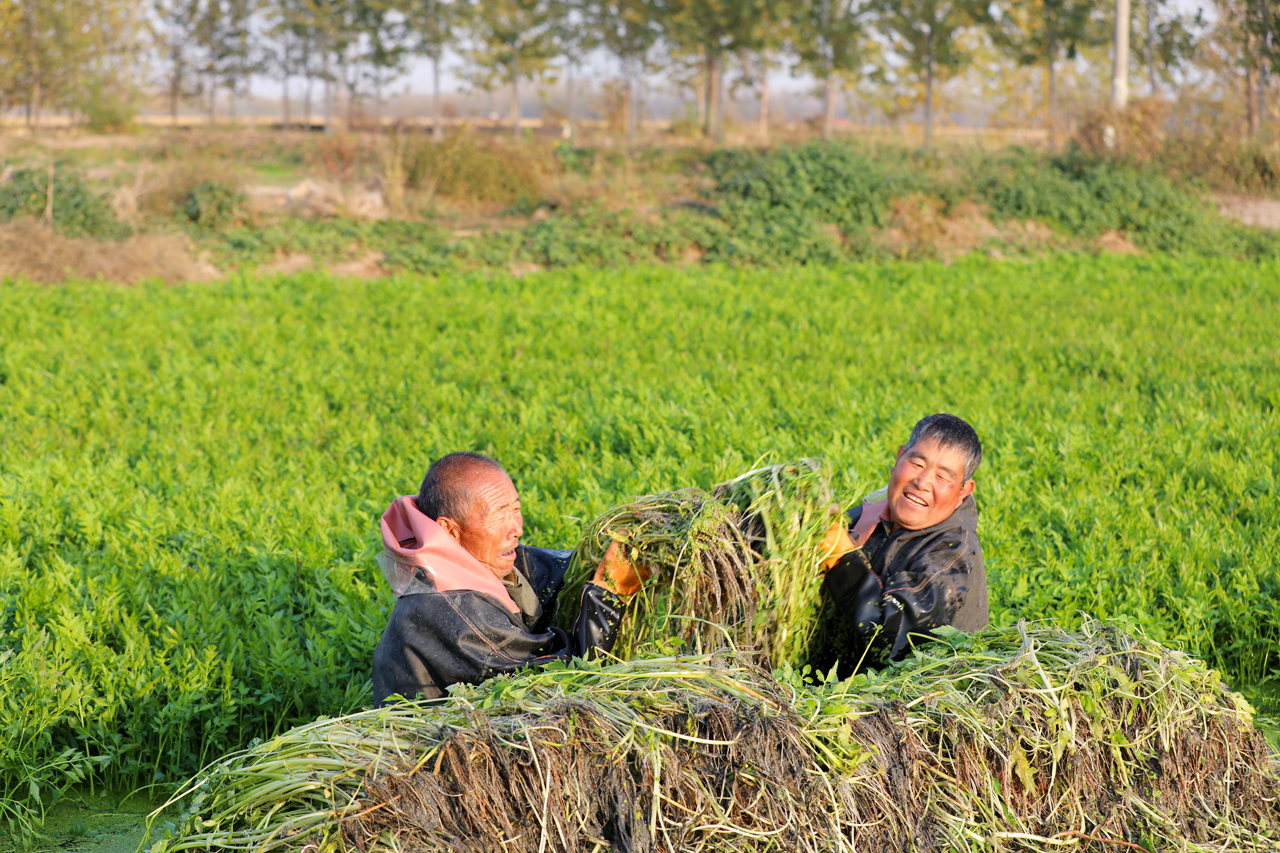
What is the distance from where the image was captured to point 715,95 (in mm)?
26547

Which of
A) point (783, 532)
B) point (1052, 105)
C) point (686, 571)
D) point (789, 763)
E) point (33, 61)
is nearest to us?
point (789, 763)

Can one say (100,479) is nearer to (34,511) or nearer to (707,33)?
(34,511)

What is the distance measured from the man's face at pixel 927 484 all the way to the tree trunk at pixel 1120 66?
2017 centimetres

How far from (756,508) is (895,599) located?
50 centimetres

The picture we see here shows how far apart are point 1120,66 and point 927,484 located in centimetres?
2188

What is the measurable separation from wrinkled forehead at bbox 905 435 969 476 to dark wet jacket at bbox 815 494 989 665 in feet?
0.53

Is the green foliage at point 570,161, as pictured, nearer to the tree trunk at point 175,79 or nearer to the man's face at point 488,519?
the man's face at point 488,519

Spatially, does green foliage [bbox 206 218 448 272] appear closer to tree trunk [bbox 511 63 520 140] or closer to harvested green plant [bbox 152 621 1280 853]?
harvested green plant [bbox 152 621 1280 853]

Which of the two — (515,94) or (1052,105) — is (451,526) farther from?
(1052,105)

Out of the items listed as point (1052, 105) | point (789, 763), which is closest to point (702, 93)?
point (1052, 105)

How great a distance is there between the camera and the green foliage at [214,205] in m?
15.6

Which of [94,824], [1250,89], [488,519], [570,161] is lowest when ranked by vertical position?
[94,824]

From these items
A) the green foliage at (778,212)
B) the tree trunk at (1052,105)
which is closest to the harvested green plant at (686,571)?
the green foliage at (778,212)

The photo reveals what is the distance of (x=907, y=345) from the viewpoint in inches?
380
